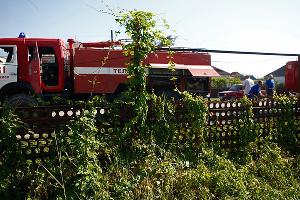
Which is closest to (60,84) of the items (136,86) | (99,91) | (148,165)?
(99,91)

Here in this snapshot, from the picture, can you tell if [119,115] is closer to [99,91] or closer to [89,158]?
[89,158]

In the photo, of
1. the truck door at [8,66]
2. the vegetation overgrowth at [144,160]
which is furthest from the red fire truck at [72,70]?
the vegetation overgrowth at [144,160]

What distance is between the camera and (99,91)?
1045 cm

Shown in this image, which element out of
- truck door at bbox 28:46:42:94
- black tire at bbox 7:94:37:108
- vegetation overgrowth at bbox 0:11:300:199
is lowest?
vegetation overgrowth at bbox 0:11:300:199

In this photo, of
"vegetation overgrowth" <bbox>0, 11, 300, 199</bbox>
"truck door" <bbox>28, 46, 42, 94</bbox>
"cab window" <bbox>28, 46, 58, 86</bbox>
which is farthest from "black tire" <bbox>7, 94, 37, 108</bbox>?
"vegetation overgrowth" <bbox>0, 11, 300, 199</bbox>

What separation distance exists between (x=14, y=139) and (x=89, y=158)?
1079mm

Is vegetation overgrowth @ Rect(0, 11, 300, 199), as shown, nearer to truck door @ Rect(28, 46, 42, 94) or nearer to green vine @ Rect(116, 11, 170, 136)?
green vine @ Rect(116, 11, 170, 136)

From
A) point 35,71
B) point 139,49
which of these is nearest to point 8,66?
point 35,71

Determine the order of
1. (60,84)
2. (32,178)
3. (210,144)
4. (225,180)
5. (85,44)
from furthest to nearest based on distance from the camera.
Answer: (85,44)
(60,84)
(210,144)
(225,180)
(32,178)

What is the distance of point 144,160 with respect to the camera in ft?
15.7

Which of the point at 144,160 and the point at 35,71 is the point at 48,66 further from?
the point at 144,160

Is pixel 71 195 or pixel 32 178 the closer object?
pixel 71 195

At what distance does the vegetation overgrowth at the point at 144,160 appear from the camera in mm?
4191

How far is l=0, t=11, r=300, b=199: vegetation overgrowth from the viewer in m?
4.19
